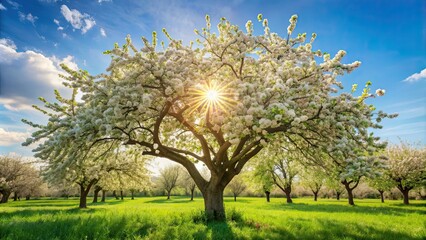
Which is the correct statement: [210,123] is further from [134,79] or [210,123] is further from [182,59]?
[134,79]

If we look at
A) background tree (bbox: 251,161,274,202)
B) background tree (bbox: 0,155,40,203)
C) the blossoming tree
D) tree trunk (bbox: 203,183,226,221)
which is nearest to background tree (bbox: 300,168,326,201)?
the blossoming tree

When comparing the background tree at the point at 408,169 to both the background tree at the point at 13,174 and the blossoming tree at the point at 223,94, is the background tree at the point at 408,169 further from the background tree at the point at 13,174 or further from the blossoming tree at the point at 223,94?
the background tree at the point at 13,174

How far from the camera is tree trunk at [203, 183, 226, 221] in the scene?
15.4 metres

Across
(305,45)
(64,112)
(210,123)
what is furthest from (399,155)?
(64,112)

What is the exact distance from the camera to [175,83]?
1186 cm

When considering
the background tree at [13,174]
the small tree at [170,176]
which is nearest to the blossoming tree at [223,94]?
the background tree at [13,174]

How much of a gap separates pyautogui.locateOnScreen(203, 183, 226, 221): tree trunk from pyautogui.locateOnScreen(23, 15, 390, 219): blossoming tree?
61 millimetres

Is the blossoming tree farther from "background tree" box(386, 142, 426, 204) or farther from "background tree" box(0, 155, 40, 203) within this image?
"background tree" box(0, 155, 40, 203)

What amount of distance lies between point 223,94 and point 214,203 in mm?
6990

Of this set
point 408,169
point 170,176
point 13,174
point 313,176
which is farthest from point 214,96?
point 170,176

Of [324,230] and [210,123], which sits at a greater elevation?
[210,123]

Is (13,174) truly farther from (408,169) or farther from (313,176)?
(408,169)

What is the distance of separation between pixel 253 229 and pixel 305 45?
1144 centimetres

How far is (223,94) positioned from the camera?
13.5 metres
